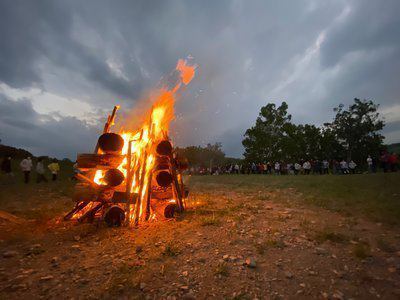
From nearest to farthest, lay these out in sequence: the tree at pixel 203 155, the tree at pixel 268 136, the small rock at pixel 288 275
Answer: the small rock at pixel 288 275
the tree at pixel 268 136
the tree at pixel 203 155

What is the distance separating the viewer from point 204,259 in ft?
17.8

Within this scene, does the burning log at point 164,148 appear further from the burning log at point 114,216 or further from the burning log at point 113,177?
the burning log at point 114,216

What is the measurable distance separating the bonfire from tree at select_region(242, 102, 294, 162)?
129 feet

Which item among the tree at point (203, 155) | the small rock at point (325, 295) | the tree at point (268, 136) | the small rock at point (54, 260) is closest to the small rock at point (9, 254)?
the small rock at point (54, 260)

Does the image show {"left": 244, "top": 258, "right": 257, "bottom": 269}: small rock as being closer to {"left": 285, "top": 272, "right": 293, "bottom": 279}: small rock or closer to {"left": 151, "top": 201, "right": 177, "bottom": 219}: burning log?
{"left": 285, "top": 272, "right": 293, "bottom": 279}: small rock

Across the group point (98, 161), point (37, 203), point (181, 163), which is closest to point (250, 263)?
point (181, 163)

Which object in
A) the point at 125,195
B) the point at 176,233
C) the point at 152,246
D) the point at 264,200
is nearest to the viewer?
the point at 152,246

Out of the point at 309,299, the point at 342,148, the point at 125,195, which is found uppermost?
the point at 342,148

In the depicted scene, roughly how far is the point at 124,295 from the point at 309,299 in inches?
120

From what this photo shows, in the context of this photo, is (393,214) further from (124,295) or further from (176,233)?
(124,295)

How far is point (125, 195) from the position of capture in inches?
315

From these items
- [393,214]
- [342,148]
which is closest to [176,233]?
[393,214]

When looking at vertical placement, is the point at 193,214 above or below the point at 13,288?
above

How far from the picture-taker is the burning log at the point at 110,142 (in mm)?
8453
